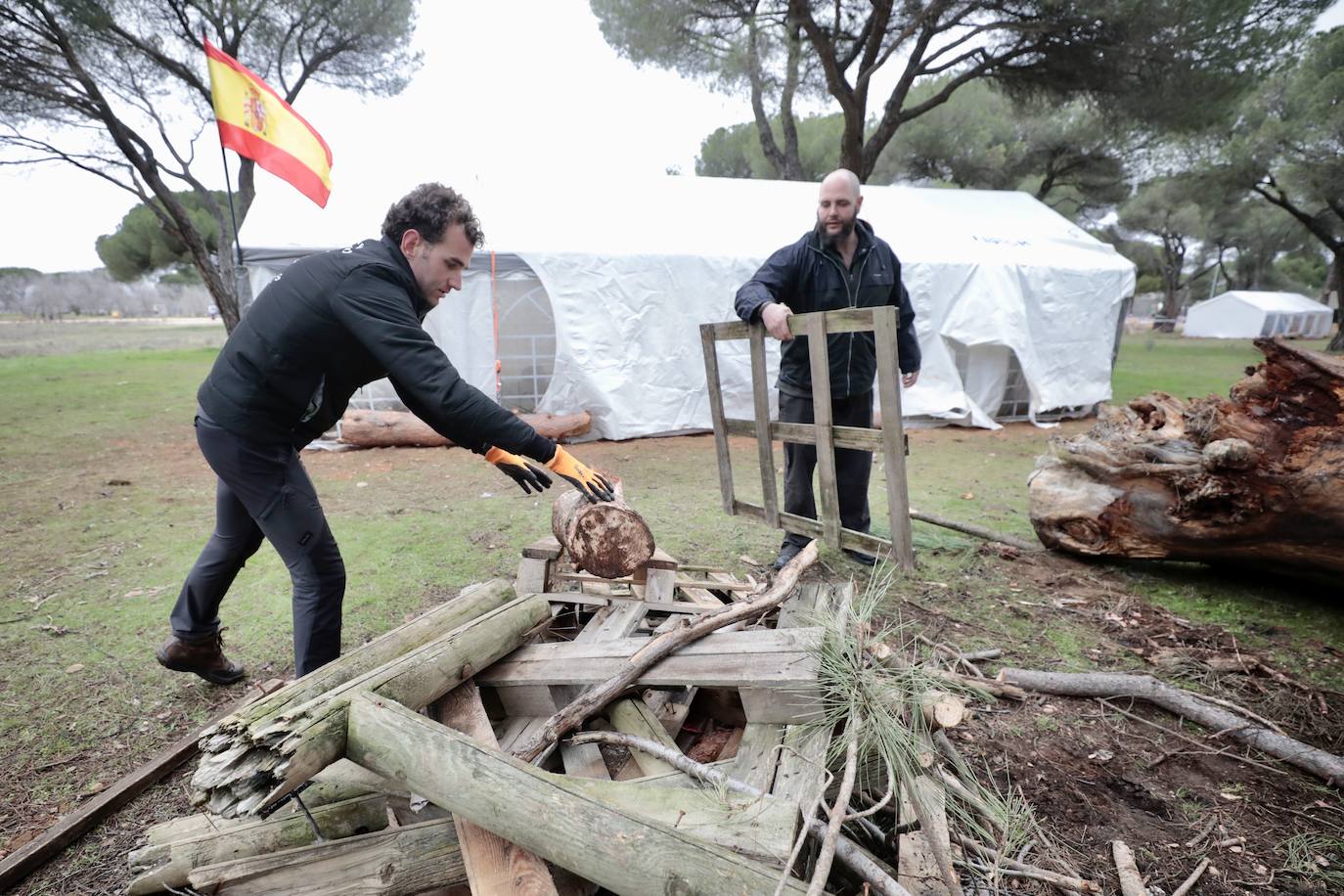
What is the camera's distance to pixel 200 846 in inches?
64.5

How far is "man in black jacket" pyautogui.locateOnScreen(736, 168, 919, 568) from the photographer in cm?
341

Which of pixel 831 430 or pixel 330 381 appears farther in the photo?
pixel 831 430

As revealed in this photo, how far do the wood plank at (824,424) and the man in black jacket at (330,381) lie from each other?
135 centimetres

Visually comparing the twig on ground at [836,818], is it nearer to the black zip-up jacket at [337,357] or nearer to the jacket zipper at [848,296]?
the black zip-up jacket at [337,357]

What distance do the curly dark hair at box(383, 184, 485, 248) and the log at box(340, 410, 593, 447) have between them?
17.7 ft

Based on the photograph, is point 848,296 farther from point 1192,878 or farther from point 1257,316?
point 1257,316

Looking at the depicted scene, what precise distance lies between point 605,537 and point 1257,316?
35878 millimetres

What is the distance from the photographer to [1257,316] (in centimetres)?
2802

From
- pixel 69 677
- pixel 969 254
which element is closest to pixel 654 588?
pixel 69 677

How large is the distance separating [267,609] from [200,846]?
1998mm

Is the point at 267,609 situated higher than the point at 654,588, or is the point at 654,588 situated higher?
the point at 654,588

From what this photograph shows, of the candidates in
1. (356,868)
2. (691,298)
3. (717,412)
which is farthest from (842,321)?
(691,298)

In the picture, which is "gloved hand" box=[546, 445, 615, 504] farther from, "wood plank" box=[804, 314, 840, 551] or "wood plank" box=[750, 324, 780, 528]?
"wood plank" box=[750, 324, 780, 528]

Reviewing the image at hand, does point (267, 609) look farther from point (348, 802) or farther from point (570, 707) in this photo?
point (570, 707)
